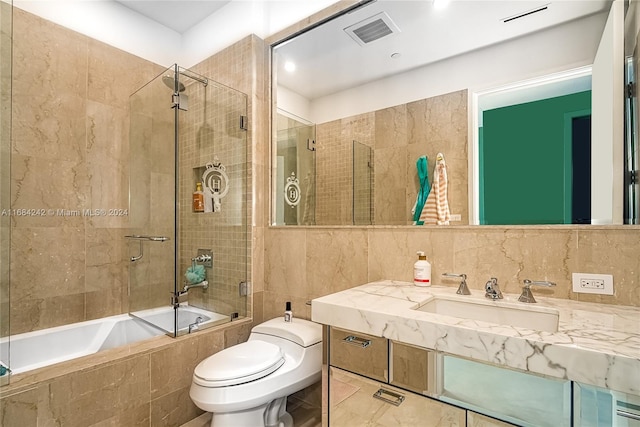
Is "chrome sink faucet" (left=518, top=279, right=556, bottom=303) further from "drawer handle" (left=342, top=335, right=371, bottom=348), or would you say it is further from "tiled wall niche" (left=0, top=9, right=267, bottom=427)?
"tiled wall niche" (left=0, top=9, right=267, bottom=427)

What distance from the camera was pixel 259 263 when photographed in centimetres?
215

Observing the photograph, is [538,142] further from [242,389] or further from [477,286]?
[242,389]

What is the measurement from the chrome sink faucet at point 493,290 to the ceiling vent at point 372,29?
1.34 metres

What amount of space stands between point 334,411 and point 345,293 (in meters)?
0.43

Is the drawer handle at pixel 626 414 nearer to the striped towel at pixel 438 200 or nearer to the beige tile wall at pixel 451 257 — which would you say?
the beige tile wall at pixel 451 257

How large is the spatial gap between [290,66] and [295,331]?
1.72 meters

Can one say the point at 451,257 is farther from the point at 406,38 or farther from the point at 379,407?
the point at 406,38

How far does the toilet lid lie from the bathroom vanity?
1.29 ft

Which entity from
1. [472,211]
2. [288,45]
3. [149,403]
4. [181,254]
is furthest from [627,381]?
[288,45]

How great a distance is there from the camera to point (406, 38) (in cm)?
163

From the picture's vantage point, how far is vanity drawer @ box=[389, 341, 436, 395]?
92cm

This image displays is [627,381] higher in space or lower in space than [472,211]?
lower

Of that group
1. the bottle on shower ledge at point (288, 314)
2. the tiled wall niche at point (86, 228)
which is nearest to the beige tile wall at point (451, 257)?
the bottle on shower ledge at point (288, 314)

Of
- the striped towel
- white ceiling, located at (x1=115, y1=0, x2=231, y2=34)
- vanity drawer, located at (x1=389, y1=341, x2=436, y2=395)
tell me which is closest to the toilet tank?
vanity drawer, located at (x1=389, y1=341, x2=436, y2=395)
